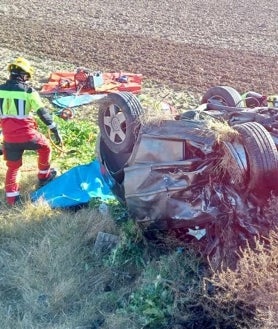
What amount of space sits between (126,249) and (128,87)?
6714 millimetres

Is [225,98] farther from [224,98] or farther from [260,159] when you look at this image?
[260,159]

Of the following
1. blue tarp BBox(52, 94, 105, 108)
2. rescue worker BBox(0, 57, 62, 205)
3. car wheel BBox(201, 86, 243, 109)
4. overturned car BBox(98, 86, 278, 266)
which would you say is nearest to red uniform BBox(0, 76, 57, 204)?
rescue worker BBox(0, 57, 62, 205)

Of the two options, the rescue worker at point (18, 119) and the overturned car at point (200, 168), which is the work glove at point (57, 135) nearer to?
the rescue worker at point (18, 119)

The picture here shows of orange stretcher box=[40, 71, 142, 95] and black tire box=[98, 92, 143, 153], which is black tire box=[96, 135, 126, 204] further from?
orange stretcher box=[40, 71, 142, 95]

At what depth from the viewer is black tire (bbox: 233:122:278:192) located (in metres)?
4.57

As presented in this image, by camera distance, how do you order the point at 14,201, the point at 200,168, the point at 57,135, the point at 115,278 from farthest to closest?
the point at 57,135 → the point at 14,201 → the point at 115,278 → the point at 200,168

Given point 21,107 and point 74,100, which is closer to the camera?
point 21,107

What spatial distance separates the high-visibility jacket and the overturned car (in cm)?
110

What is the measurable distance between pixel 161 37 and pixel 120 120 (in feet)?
38.1

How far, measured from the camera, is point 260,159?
15.0 feet

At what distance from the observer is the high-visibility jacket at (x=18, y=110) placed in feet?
21.4

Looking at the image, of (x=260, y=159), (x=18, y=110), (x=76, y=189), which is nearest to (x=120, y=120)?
(x=76, y=189)

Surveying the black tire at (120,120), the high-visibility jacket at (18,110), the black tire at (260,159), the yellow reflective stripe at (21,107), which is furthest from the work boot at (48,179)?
the black tire at (260,159)

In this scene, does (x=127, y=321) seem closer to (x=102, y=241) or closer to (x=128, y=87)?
(x=102, y=241)
